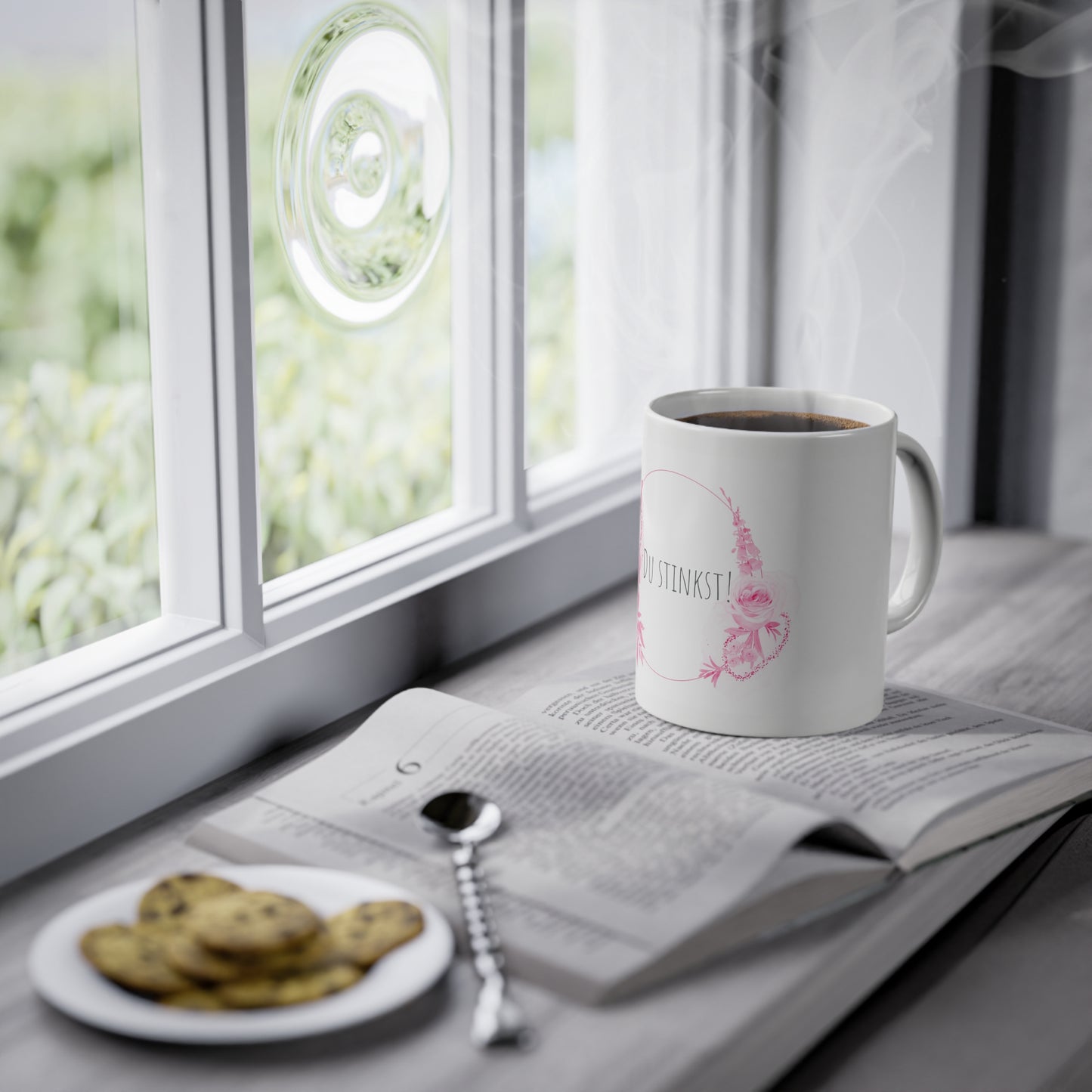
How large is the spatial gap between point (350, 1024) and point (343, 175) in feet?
1.63

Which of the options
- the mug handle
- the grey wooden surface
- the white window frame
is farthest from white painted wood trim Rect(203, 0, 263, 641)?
the mug handle

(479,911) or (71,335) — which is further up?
(71,335)

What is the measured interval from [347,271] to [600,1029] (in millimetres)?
488

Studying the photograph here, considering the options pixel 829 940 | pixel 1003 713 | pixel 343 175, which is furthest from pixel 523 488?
pixel 829 940

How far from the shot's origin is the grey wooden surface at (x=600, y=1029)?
47cm

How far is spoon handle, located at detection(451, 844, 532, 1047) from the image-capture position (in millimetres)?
481

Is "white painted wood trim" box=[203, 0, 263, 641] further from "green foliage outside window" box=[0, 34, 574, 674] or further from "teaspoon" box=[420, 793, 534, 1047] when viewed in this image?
"teaspoon" box=[420, 793, 534, 1047]

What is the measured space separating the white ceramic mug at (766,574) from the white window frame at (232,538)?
0.19 m

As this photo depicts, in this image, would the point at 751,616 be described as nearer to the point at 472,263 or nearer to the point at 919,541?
the point at 919,541

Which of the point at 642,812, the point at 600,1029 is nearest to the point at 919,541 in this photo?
the point at 642,812

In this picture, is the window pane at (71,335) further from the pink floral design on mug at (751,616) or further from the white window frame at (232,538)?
the pink floral design on mug at (751,616)

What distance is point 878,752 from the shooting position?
0.67 m

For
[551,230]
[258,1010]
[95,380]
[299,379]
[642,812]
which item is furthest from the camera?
[551,230]

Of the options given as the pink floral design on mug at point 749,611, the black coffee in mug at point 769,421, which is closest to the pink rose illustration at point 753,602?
the pink floral design on mug at point 749,611
